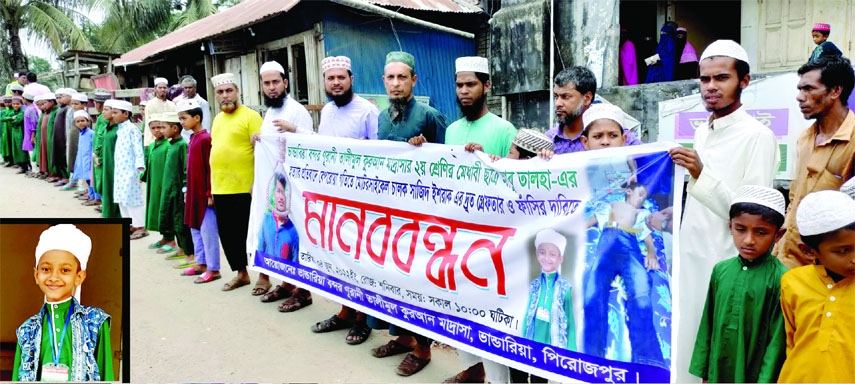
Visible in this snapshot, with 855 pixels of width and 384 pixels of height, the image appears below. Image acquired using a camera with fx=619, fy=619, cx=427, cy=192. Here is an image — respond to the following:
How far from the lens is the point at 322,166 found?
437 centimetres

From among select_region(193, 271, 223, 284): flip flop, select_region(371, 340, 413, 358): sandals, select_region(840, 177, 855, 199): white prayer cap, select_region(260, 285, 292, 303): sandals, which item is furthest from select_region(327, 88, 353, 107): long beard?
select_region(840, 177, 855, 199): white prayer cap

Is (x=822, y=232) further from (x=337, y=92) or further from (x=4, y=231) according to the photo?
(x=337, y=92)

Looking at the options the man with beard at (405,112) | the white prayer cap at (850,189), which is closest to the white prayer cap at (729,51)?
the white prayer cap at (850,189)

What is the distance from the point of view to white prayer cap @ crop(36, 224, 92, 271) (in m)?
2.01

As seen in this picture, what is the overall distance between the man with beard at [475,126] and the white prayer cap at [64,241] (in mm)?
2013

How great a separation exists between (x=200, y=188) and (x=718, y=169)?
432cm

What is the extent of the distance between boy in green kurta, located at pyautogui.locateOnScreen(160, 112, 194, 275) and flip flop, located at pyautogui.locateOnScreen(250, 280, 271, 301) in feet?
4.45

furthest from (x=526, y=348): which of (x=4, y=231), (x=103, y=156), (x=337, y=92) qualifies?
(x=103, y=156)

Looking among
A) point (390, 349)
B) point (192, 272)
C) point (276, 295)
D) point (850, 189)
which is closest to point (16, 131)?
point (192, 272)

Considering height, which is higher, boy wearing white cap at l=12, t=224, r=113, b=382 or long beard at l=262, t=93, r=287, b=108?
long beard at l=262, t=93, r=287, b=108

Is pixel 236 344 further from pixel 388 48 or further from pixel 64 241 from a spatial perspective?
pixel 388 48

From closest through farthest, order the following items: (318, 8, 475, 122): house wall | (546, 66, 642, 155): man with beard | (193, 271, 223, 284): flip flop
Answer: (546, 66, 642, 155): man with beard → (193, 271, 223, 284): flip flop → (318, 8, 475, 122): house wall

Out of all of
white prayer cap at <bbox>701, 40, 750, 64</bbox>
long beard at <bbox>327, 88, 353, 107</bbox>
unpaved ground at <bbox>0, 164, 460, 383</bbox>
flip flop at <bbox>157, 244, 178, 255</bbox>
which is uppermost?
white prayer cap at <bbox>701, 40, 750, 64</bbox>

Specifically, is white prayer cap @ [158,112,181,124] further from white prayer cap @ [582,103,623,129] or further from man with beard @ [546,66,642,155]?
white prayer cap @ [582,103,623,129]
